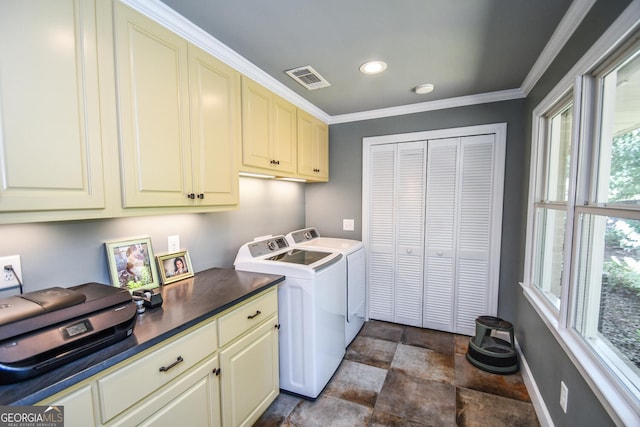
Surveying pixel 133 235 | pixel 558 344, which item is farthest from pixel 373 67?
pixel 558 344

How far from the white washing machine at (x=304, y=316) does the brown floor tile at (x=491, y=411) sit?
93 cm

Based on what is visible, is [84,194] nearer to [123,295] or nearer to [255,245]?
[123,295]

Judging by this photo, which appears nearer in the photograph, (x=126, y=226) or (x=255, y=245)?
(x=126, y=226)

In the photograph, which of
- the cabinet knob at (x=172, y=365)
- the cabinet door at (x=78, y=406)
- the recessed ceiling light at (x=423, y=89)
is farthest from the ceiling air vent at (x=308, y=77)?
the cabinet door at (x=78, y=406)

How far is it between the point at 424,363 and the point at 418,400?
1.51 feet

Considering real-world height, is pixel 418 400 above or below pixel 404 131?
below

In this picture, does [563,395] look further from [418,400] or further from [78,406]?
[78,406]

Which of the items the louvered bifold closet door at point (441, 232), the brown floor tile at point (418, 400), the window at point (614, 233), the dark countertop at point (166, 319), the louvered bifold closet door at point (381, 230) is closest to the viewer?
the dark countertop at point (166, 319)

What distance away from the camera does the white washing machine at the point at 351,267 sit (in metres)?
2.55

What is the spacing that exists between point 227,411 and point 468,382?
1.77 m

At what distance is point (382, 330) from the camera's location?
293 cm

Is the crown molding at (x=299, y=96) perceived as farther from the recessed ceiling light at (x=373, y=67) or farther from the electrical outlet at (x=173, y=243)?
the electrical outlet at (x=173, y=243)

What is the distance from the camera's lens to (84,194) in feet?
3.65

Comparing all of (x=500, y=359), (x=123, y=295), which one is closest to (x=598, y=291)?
(x=500, y=359)
